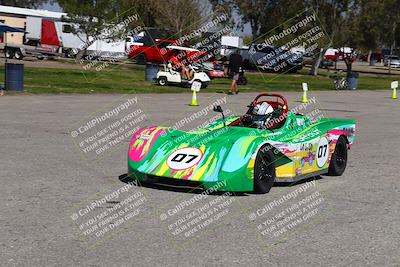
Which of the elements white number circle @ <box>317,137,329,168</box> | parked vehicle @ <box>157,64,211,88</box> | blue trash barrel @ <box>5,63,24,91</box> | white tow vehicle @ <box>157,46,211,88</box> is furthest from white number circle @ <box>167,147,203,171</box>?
parked vehicle @ <box>157,64,211,88</box>

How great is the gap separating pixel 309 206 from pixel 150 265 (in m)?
3.11

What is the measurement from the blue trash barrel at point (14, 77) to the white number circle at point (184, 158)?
1721cm

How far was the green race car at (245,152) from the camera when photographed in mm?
8508

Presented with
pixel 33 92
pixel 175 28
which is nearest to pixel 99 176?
pixel 33 92

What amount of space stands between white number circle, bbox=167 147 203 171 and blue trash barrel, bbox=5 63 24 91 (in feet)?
56.5

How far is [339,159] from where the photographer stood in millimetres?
10797

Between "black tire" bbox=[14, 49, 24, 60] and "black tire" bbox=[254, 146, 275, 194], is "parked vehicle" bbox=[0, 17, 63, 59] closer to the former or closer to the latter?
"black tire" bbox=[14, 49, 24, 60]

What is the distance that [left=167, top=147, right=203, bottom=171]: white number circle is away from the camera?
28.0ft

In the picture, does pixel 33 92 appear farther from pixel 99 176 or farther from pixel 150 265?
pixel 150 265

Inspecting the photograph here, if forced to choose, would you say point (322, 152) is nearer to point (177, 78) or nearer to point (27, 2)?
point (177, 78)

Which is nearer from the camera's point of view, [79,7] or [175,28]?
[79,7]

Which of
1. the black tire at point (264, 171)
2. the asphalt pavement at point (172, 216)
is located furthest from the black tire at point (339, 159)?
the black tire at point (264, 171)

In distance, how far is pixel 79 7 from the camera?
46031 mm

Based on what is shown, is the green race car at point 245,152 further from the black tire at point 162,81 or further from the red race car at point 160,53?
the red race car at point 160,53
